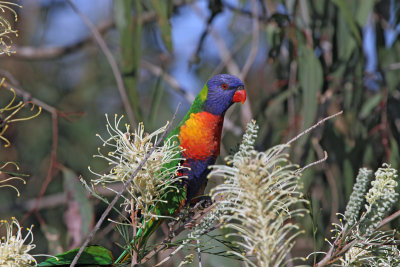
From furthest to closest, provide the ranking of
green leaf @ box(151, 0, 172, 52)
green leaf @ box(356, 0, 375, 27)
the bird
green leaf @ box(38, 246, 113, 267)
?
green leaf @ box(356, 0, 375, 27) → green leaf @ box(151, 0, 172, 52) → the bird → green leaf @ box(38, 246, 113, 267)

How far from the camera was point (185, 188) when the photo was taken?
1.12m

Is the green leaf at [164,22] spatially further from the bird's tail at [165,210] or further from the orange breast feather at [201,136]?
the bird's tail at [165,210]

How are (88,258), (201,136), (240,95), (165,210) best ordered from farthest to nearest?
(240,95) < (201,136) < (165,210) < (88,258)

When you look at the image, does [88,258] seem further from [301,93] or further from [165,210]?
[301,93]

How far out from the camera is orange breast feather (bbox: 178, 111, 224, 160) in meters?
1.19

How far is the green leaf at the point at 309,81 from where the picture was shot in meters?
1.52

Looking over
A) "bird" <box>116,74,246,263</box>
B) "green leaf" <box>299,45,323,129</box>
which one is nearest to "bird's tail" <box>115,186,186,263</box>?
"bird" <box>116,74,246,263</box>

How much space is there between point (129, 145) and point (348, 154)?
1.27 metres

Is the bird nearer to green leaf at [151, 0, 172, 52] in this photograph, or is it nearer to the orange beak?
the orange beak

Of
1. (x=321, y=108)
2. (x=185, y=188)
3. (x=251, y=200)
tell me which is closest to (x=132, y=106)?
(x=185, y=188)

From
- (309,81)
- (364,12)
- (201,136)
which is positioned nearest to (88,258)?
(201,136)

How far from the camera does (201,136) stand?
3.98 feet

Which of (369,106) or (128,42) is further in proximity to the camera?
(369,106)

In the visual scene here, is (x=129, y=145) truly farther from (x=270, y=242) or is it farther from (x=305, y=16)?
(x=305, y=16)
